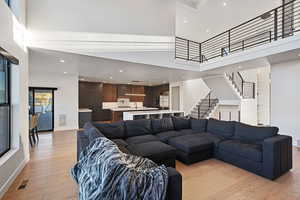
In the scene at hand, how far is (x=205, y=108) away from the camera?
848 centimetres

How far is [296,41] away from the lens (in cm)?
325

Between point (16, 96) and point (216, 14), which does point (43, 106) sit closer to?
point (16, 96)

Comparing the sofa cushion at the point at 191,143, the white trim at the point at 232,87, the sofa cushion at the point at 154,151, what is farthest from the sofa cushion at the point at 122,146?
the white trim at the point at 232,87

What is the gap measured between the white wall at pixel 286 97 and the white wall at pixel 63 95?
7712mm

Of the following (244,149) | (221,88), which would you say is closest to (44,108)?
(244,149)

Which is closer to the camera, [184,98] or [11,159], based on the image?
[11,159]

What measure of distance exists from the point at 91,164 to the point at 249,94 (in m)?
8.67

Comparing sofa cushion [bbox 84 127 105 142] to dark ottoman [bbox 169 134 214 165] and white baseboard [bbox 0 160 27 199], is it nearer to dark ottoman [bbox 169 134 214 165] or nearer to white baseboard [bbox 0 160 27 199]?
white baseboard [bbox 0 160 27 199]

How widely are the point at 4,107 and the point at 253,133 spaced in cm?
479

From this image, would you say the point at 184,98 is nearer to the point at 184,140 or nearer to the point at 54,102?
the point at 184,140

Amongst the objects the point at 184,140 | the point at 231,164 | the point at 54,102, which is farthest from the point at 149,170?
the point at 54,102

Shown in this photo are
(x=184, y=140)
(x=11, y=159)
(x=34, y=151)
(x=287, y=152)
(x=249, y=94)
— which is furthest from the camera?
(x=249, y=94)

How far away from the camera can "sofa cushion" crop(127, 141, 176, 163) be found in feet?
8.34

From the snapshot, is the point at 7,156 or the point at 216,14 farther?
the point at 216,14
